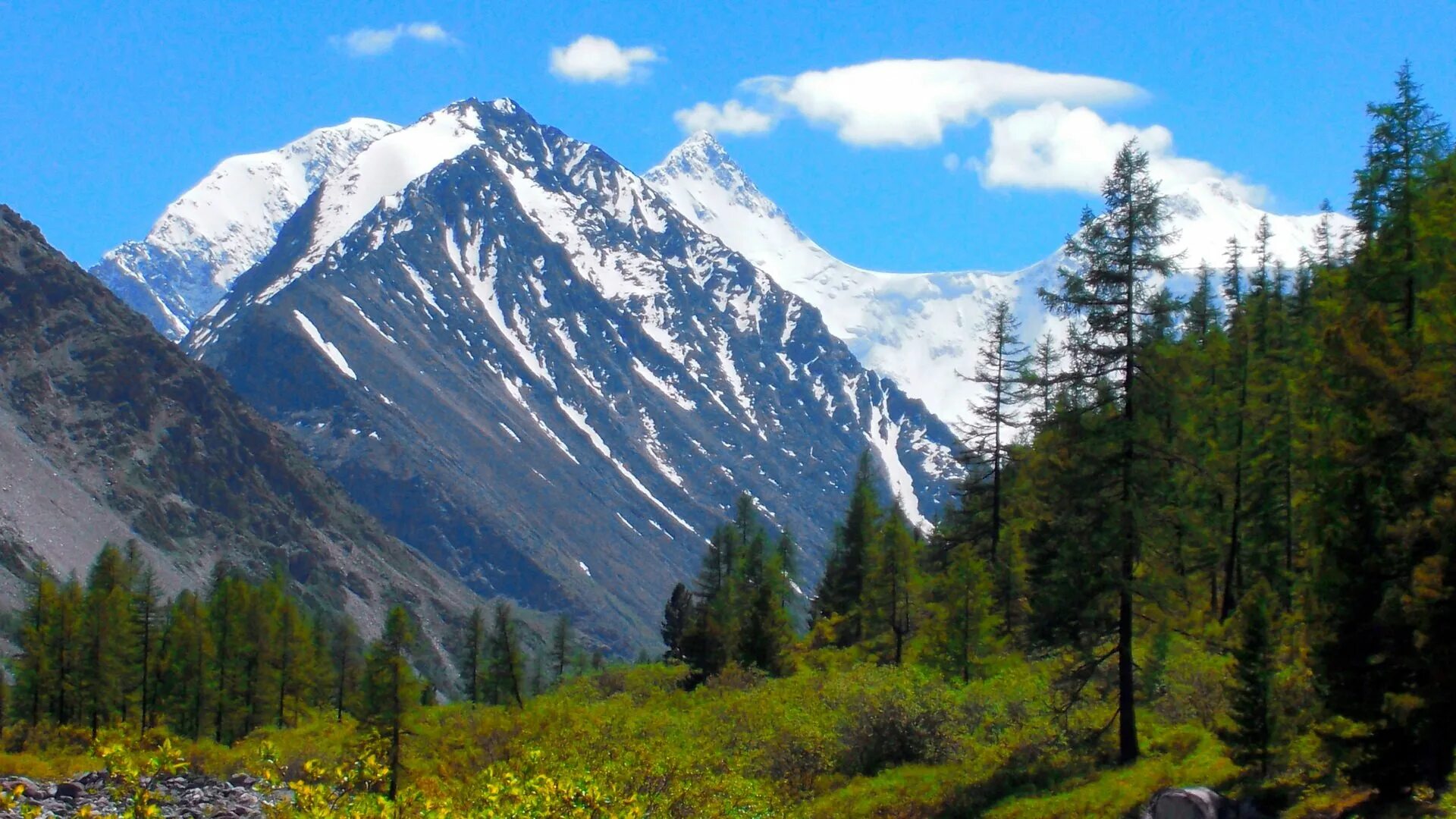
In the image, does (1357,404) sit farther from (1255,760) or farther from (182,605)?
(182,605)

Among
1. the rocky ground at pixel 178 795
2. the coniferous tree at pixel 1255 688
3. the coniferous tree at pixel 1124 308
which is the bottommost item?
the rocky ground at pixel 178 795

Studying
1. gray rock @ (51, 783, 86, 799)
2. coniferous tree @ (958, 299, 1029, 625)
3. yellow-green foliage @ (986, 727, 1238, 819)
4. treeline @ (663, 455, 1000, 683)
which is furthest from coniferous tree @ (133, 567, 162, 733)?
yellow-green foliage @ (986, 727, 1238, 819)

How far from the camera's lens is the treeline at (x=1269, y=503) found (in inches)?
896

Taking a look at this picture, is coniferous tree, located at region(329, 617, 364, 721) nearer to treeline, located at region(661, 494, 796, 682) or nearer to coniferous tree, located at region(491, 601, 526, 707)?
coniferous tree, located at region(491, 601, 526, 707)

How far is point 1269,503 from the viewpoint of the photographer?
1735 inches

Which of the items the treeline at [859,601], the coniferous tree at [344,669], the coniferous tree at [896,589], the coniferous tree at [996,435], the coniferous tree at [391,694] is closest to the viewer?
the treeline at [859,601]

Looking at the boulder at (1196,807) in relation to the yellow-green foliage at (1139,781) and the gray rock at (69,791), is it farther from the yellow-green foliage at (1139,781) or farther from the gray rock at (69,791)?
the gray rock at (69,791)

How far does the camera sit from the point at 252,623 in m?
84.4

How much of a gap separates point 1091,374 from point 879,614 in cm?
3222

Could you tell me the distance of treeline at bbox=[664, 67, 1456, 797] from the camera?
896 inches

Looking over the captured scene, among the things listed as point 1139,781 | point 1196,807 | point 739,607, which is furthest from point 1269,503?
point 739,607

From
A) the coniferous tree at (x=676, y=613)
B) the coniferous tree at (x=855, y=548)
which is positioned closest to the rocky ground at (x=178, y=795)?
the coniferous tree at (x=855, y=548)

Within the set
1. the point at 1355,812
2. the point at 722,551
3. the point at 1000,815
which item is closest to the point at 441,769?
the point at 1000,815

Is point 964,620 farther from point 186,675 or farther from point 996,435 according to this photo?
point 186,675
